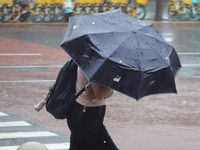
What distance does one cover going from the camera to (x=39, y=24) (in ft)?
77.3

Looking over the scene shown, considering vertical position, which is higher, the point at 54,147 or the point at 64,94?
the point at 64,94

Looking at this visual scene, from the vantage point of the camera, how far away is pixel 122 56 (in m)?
4.41

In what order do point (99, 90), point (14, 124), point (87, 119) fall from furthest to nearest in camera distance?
point (14, 124) < point (87, 119) < point (99, 90)

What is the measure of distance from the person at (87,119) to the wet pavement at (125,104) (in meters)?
2.26

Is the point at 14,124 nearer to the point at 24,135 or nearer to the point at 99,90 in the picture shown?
the point at 24,135

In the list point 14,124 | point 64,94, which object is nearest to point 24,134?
point 14,124

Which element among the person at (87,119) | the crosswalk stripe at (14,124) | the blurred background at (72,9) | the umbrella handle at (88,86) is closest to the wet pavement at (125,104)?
the crosswalk stripe at (14,124)

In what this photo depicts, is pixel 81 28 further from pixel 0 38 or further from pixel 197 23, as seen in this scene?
pixel 197 23

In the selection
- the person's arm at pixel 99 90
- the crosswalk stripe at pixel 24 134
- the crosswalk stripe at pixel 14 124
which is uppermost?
the person's arm at pixel 99 90

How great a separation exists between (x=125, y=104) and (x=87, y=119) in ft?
15.8

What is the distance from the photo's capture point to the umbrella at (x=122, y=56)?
14.4ft

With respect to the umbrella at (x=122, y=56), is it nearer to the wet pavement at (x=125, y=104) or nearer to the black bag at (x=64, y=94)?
the black bag at (x=64, y=94)

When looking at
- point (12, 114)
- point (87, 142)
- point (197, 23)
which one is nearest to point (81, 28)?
point (87, 142)

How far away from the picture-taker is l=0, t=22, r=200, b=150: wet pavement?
7.60 meters
